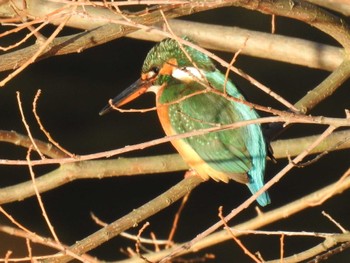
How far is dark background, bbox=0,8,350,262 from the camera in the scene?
190 inches

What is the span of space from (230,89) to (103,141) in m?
1.92

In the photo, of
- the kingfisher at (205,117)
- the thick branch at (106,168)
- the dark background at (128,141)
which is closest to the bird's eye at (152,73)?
the kingfisher at (205,117)

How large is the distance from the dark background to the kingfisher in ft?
4.97

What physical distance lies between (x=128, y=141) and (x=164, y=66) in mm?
1709

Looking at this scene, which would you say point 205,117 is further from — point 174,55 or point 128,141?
point 128,141

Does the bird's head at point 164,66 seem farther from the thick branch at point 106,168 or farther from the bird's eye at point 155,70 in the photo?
the thick branch at point 106,168

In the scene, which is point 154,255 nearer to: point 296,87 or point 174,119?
point 174,119

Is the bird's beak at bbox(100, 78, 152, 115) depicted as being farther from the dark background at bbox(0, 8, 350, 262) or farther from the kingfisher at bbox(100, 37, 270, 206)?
the dark background at bbox(0, 8, 350, 262)

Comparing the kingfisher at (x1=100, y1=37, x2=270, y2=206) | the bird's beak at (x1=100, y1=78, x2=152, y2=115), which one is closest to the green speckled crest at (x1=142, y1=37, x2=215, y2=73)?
the kingfisher at (x1=100, y1=37, x2=270, y2=206)

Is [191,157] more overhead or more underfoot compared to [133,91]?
more underfoot

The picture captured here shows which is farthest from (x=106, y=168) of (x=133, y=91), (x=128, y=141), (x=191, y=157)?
(x=128, y=141)

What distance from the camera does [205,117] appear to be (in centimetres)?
306

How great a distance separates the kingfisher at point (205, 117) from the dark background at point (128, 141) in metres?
1.51

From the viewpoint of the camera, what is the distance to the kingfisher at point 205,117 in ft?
9.96
